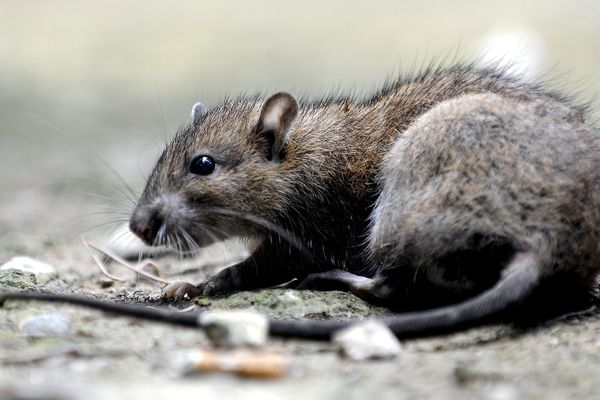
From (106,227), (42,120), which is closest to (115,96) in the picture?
(42,120)

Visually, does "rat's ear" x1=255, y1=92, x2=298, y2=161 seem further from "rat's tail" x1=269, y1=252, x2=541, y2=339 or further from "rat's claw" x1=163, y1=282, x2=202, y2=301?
"rat's tail" x1=269, y1=252, x2=541, y2=339

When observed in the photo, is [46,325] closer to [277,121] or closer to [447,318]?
[447,318]

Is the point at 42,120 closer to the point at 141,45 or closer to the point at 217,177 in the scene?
the point at 141,45

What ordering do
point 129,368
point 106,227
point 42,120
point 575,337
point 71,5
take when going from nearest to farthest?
point 129,368 < point 575,337 < point 106,227 < point 42,120 < point 71,5

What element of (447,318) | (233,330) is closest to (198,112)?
(233,330)

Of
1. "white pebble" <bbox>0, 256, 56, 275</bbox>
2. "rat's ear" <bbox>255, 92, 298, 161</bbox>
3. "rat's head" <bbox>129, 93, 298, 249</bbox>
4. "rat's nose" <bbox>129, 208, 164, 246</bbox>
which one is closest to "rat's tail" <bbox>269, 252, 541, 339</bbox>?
"rat's head" <bbox>129, 93, 298, 249</bbox>

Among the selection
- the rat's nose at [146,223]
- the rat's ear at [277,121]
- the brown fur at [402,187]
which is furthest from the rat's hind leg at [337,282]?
the rat's nose at [146,223]

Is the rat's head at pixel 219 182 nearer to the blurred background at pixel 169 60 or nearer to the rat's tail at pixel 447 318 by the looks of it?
the rat's tail at pixel 447 318
